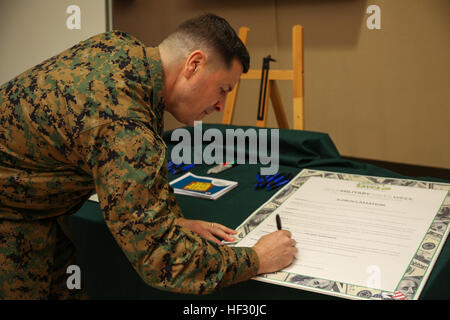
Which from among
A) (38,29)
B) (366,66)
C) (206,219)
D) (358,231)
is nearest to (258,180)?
(206,219)

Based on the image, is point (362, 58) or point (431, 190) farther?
point (362, 58)

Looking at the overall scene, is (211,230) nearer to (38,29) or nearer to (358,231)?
(358,231)

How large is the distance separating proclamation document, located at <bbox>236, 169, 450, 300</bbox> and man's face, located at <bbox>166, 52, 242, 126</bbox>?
1.06 ft

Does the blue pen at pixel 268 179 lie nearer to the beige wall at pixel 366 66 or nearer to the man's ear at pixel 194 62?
the man's ear at pixel 194 62

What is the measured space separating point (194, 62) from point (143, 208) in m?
0.37

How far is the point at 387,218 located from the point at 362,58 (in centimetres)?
226

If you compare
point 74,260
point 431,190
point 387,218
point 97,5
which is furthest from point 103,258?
point 97,5

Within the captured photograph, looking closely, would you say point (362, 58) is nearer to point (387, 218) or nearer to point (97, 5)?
point (97, 5)

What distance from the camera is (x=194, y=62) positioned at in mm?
967

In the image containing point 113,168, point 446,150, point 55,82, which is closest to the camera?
point 113,168

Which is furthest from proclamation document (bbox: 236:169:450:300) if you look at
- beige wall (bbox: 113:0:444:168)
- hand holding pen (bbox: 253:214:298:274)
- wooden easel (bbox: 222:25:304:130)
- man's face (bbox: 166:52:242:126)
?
beige wall (bbox: 113:0:444:168)

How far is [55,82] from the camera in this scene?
34.2 inches

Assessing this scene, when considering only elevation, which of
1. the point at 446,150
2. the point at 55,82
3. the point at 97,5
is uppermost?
the point at 97,5

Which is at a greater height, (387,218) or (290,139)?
(290,139)
